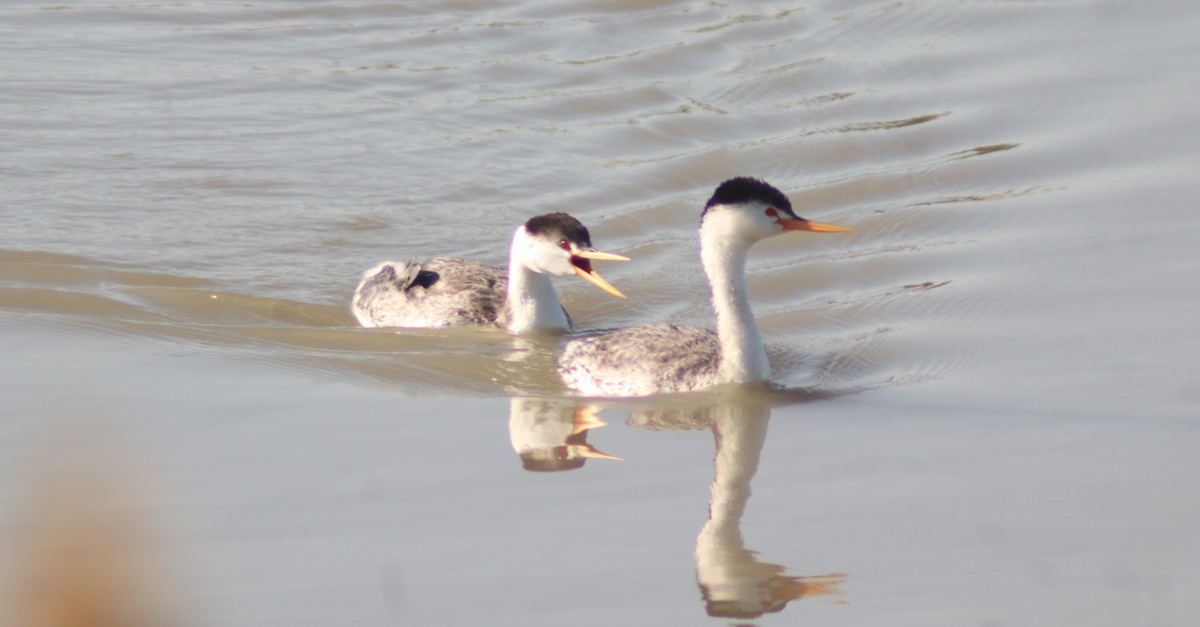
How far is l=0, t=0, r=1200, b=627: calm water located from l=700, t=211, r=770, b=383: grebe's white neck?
259mm

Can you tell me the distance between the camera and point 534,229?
9203 millimetres

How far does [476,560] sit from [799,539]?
1195mm

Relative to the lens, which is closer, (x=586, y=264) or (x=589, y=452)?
(x=589, y=452)

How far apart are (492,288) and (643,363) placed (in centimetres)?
225

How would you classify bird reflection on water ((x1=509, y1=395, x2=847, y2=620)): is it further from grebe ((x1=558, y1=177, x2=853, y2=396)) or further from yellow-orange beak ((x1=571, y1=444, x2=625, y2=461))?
grebe ((x1=558, y1=177, x2=853, y2=396))

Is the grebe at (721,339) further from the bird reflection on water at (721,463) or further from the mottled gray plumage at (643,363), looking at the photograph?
the bird reflection on water at (721,463)

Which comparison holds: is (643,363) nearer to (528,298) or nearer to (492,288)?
(528,298)

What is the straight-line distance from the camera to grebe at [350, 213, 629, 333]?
Result: 908 cm

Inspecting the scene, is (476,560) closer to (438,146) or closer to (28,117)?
(438,146)

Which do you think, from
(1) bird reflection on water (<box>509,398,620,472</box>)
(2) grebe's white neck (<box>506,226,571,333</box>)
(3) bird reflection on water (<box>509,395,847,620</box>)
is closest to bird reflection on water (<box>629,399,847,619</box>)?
(3) bird reflection on water (<box>509,395,847,620</box>)

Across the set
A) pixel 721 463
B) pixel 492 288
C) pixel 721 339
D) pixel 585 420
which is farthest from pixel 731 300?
pixel 492 288

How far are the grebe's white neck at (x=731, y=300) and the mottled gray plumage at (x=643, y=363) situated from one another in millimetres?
120

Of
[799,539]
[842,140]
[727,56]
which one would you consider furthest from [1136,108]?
[799,539]

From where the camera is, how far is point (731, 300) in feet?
26.6
